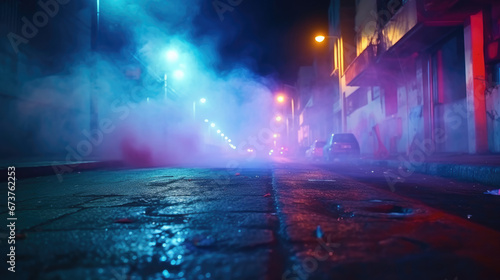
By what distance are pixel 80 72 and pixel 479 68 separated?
1727 centimetres

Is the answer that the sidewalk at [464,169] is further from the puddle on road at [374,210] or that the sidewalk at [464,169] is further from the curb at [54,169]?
the curb at [54,169]

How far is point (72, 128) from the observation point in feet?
53.2

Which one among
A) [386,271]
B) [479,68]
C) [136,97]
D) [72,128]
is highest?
[136,97]

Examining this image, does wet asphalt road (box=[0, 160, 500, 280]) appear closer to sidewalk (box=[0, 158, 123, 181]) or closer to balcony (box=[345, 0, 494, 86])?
sidewalk (box=[0, 158, 123, 181])

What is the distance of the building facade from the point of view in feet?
31.2

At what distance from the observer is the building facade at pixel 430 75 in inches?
375

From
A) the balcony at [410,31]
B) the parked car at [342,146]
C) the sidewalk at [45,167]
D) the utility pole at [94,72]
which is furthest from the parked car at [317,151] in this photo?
the utility pole at [94,72]

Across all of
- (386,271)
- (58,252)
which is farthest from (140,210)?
(386,271)

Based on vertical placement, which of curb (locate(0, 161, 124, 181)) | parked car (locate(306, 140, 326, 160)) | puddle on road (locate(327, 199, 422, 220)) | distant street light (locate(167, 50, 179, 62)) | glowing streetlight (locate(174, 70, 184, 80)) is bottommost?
puddle on road (locate(327, 199, 422, 220))

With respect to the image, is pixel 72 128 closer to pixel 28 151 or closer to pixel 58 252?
pixel 28 151

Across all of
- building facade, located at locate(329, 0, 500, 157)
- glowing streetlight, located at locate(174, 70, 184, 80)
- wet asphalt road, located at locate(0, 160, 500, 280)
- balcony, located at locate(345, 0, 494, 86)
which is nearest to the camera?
wet asphalt road, located at locate(0, 160, 500, 280)

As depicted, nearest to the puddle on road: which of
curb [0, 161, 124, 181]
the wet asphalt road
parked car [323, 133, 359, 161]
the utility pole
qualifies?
the wet asphalt road

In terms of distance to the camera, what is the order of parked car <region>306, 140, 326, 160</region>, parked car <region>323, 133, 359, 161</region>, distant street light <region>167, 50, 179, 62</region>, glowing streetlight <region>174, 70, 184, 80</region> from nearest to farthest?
parked car <region>323, 133, 359, 161</region> → parked car <region>306, 140, 326, 160</region> → distant street light <region>167, 50, 179, 62</region> → glowing streetlight <region>174, 70, 184, 80</region>

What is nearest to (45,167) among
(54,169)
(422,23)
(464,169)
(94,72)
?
(54,169)
